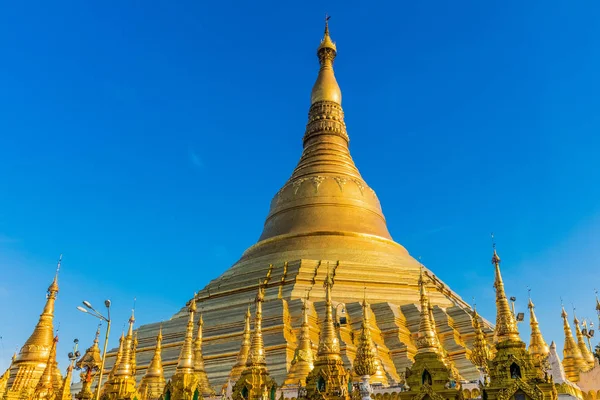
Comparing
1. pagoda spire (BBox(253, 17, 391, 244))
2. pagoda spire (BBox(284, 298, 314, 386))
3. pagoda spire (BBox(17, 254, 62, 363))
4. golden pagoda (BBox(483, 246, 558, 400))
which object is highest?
pagoda spire (BBox(253, 17, 391, 244))

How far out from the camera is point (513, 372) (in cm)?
1102

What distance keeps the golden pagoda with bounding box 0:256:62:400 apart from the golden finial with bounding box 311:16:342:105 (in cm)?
2105

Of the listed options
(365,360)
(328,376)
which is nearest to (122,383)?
(328,376)

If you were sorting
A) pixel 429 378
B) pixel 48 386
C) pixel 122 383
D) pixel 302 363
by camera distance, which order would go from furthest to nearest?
pixel 48 386 < pixel 302 363 < pixel 122 383 < pixel 429 378

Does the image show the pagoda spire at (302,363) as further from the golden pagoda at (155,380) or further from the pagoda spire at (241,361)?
the golden pagoda at (155,380)

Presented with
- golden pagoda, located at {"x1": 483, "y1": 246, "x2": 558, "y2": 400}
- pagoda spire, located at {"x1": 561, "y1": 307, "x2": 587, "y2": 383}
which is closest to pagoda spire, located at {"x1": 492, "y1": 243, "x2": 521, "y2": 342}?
golden pagoda, located at {"x1": 483, "y1": 246, "x2": 558, "y2": 400}

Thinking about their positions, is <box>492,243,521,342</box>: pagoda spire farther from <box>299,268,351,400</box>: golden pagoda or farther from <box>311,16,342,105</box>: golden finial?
<box>311,16,342,105</box>: golden finial

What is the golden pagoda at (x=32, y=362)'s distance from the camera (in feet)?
75.5

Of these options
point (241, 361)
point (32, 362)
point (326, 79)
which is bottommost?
point (241, 361)

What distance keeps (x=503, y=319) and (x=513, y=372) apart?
1.08 meters

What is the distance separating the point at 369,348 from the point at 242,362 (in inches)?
247

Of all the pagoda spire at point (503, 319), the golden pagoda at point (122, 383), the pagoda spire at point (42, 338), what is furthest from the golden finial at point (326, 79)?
the pagoda spire at point (503, 319)

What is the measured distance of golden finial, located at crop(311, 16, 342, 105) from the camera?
37594 mm

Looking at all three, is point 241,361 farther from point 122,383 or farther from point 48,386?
point 48,386
